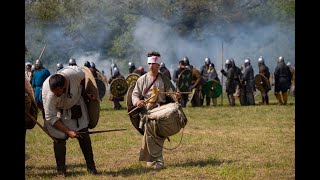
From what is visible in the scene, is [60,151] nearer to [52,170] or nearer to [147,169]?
[52,170]

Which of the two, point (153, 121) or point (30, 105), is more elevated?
point (30, 105)

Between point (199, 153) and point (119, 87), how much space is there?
8182mm

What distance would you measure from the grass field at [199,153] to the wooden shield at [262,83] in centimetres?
430

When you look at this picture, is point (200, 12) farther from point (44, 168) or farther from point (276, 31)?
point (44, 168)

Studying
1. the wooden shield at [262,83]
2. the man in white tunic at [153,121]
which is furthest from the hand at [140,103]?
the wooden shield at [262,83]

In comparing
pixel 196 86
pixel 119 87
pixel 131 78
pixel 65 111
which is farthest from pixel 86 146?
pixel 196 86

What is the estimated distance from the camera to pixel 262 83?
57.6 feet

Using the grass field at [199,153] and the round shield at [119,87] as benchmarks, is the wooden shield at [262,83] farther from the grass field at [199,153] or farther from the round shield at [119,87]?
the grass field at [199,153]

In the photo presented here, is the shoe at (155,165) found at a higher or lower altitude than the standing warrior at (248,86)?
lower

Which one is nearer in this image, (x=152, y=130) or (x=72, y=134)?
(x=72, y=134)

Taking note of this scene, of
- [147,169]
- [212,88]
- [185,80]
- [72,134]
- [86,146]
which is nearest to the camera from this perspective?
[72,134]

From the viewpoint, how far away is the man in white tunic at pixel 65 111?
668 cm
